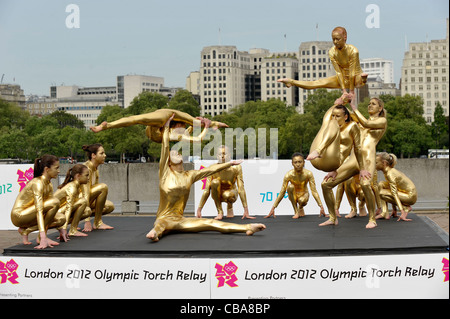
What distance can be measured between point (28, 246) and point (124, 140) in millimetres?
53855

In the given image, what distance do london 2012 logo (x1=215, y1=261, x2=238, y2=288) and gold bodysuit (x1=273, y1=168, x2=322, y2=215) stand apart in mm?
4044

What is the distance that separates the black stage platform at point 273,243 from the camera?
8.28m

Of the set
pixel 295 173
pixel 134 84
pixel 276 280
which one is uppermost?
pixel 134 84

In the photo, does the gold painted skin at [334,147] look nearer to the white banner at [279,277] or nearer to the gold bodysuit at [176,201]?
the gold bodysuit at [176,201]

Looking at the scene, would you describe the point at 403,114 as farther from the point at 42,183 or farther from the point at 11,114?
the point at 42,183

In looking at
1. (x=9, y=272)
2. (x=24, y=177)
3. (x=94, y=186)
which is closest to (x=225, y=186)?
(x=94, y=186)

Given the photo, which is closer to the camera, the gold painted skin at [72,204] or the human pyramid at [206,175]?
the human pyramid at [206,175]

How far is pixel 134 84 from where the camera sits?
13588cm

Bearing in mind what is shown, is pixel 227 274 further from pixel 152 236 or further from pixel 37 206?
pixel 37 206

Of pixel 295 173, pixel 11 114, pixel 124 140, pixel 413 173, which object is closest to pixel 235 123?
pixel 124 140

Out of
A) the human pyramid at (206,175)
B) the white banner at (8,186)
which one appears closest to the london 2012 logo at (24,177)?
the white banner at (8,186)

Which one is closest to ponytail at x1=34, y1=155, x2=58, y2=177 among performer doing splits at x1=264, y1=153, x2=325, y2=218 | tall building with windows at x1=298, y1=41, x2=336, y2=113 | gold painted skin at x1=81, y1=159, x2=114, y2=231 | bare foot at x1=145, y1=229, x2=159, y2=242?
gold painted skin at x1=81, y1=159, x2=114, y2=231

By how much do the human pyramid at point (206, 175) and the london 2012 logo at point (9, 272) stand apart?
1.70 feet

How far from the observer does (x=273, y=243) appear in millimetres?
8867
